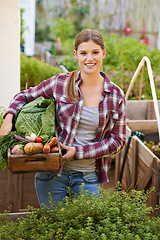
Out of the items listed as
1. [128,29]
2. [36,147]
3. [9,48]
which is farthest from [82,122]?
[128,29]

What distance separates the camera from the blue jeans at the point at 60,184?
1971mm

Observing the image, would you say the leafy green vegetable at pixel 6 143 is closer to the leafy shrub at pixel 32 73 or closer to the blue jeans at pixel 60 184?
the blue jeans at pixel 60 184

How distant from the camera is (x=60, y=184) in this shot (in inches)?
78.1

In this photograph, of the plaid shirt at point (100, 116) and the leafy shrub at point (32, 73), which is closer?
the plaid shirt at point (100, 116)

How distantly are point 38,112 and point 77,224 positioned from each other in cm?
80

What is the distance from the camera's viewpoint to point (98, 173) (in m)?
2.07

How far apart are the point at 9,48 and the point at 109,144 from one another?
5.15 feet

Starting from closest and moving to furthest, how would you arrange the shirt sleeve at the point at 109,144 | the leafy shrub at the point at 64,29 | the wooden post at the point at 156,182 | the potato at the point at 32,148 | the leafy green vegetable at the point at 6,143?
the potato at the point at 32,148 < the leafy green vegetable at the point at 6,143 < the shirt sleeve at the point at 109,144 < the wooden post at the point at 156,182 < the leafy shrub at the point at 64,29

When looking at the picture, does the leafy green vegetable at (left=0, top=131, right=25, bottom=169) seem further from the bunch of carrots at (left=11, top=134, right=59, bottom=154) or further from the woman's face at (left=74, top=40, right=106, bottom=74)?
the woman's face at (left=74, top=40, right=106, bottom=74)

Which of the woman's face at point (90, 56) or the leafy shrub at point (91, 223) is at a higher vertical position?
the woman's face at point (90, 56)

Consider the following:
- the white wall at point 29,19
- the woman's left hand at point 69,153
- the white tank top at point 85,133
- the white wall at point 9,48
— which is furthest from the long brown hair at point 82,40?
the white wall at point 29,19

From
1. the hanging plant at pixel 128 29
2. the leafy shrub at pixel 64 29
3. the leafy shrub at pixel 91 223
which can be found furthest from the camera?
the hanging plant at pixel 128 29

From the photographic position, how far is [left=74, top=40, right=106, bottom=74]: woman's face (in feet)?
6.18

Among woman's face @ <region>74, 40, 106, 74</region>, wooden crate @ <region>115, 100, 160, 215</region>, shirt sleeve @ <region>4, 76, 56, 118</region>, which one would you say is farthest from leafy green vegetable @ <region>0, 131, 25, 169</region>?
wooden crate @ <region>115, 100, 160, 215</region>
